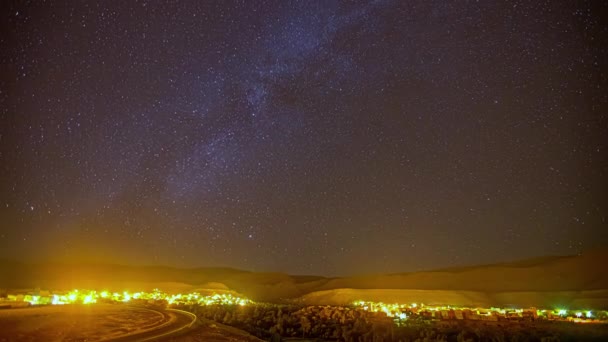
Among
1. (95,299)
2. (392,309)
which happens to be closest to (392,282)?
(392,309)

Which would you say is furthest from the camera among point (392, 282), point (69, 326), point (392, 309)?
point (392, 282)

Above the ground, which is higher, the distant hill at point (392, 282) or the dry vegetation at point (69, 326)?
the distant hill at point (392, 282)

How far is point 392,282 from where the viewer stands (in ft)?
391

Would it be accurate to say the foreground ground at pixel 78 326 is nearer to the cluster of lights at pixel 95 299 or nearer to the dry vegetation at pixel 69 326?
the dry vegetation at pixel 69 326

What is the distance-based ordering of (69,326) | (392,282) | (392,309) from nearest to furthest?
(69,326), (392,309), (392,282)

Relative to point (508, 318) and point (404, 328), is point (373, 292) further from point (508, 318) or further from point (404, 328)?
point (404, 328)

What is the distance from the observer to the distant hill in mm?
80438

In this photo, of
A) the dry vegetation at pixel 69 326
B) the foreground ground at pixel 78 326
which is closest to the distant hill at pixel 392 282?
the foreground ground at pixel 78 326

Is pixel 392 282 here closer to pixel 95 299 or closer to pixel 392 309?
pixel 392 309

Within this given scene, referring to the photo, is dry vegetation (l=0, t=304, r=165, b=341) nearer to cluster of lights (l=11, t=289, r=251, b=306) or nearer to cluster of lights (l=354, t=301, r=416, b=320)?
cluster of lights (l=11, t=289, r=251, b=306)

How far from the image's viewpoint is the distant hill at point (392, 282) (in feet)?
264

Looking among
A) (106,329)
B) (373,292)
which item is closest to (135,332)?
(106,329)

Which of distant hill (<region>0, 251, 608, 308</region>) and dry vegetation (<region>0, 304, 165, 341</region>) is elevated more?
distant hill (<region>0, 251, 608, 308</region>)

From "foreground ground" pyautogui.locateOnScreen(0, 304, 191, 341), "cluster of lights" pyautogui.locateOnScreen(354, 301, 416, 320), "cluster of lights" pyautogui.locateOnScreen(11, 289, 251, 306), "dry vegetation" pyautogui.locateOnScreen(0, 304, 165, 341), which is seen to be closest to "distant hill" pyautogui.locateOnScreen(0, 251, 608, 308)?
"cluster of lights" pyautogui.locateOnScreen(354, 301, 416, 320)
